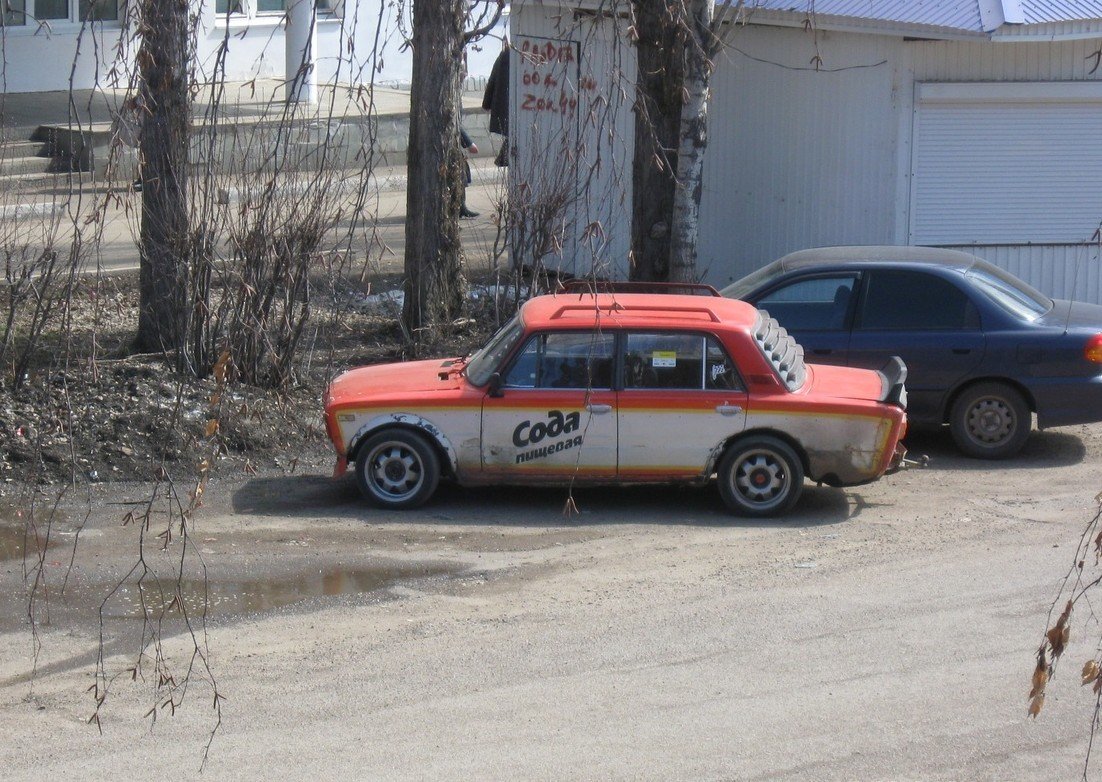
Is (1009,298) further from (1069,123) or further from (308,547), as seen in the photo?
(308,547)

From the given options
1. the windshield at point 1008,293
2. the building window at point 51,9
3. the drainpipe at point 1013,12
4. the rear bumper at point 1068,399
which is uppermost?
the building window at point 51,9

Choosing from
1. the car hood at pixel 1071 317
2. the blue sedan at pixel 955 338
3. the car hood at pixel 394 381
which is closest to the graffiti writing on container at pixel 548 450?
the car hood at pixel 394 381

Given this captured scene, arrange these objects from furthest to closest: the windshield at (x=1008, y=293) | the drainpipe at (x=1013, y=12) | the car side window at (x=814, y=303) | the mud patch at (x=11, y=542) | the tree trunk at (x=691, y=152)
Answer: the drainpipe at (x=1013, y=12) → the tree trunk at (x=691, y=152) → the car side window at (x=814, y=303) → the windshield at (x=1008, y=293) → the mud patch at (x=11, y=542)

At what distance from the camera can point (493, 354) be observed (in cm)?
918

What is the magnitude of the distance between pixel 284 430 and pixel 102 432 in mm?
1358

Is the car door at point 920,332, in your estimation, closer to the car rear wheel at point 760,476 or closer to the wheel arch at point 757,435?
the wheel arch at point 757,435

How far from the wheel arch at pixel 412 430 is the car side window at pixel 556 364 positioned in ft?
1.92

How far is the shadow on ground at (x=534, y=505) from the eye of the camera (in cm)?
895

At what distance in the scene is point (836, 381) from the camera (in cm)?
933

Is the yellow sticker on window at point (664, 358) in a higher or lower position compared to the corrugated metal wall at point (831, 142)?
lower

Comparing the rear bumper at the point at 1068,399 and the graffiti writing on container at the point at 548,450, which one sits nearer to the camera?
the graffiti writing on container at the point at 548,450

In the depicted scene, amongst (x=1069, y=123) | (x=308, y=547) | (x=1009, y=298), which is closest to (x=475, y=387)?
(x=308, y=547)

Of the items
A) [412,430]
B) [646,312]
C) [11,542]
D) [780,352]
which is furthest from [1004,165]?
[11,542]

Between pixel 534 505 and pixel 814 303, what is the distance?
295cm
